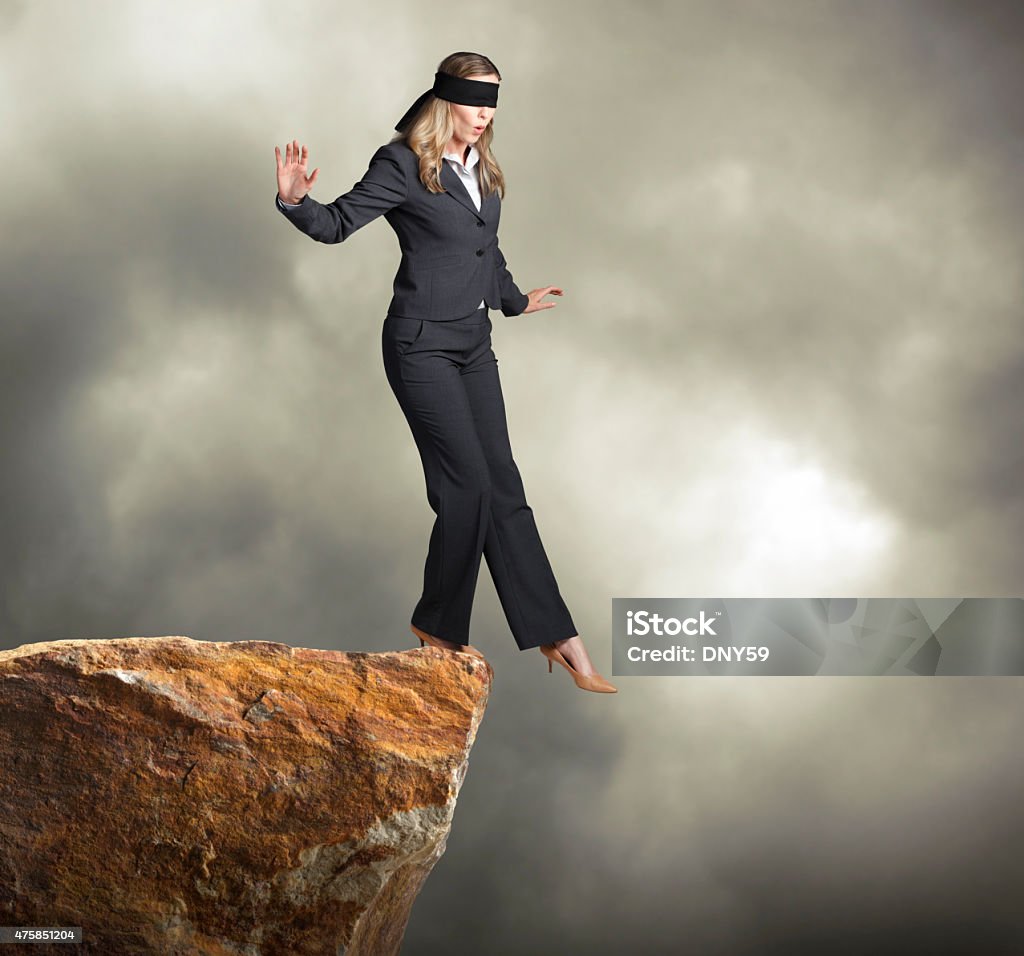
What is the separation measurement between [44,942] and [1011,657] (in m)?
3.73

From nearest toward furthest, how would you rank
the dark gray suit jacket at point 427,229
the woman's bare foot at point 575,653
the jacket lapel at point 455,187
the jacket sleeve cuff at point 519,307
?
the dark gray suit jacket at point 427,229 → the jacket lapel at point 455,187 → the woman's bare foot at point 575,653 → the jacket sleeve cuff at point 519,307

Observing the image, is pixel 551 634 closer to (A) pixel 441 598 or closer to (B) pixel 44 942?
(A) pixel 441 598

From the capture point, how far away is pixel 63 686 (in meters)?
4.59

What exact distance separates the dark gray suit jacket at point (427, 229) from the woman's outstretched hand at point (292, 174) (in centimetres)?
20

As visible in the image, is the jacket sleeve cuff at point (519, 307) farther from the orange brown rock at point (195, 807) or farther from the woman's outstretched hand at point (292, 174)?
the orange brown rock at point (195, 807)

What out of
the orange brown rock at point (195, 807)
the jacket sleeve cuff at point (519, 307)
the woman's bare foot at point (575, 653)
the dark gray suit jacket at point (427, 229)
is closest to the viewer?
the orange brown rock at point (195, 807)

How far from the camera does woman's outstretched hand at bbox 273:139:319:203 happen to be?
468 centimetres

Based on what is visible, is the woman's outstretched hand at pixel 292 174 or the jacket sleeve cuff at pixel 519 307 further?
the jacket sleeve cuff at pixel 519 307

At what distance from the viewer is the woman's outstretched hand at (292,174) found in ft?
15.4

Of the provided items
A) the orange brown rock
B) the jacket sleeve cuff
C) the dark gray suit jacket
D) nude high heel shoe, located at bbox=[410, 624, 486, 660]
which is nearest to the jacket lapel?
the dark gray suit jacket

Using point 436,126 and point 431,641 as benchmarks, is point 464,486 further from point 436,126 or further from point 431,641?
point 436,126

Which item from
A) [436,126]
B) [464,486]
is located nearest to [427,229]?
[436,126]

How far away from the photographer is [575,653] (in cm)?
515

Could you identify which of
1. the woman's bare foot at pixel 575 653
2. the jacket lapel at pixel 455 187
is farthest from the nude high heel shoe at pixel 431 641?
the jacket lapel at pixel 455 187
